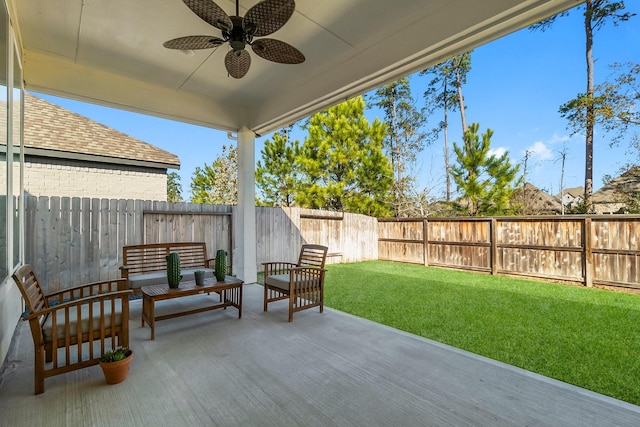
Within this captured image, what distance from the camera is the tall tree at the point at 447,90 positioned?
11.7m

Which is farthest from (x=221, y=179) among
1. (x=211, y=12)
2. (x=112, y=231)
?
(x=211, y=12)

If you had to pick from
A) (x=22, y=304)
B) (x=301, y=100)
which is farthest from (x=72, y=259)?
(x=301, y=100)

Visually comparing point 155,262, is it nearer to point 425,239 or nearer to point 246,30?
point 246,30

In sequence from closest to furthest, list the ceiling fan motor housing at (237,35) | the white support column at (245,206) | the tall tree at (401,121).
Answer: the ceiling fan motor housing at (237,35) < the white support column at (245,206) < the tall tree at (401,121)

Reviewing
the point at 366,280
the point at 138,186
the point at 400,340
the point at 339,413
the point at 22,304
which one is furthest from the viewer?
the point at 138,186

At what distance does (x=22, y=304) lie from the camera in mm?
3510

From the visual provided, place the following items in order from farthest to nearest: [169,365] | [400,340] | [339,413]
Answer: [400,340], [169,365], [339,413]

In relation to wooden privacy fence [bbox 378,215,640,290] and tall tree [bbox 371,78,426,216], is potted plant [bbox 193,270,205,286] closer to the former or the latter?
wooden privacy fence [bbox 378,215,640,290]

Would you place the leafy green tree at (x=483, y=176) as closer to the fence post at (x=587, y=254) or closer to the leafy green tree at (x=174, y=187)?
the fence post at (x=587, y=254)

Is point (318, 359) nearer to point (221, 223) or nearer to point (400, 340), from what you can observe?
point (400, 340)

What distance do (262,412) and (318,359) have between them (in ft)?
2.59

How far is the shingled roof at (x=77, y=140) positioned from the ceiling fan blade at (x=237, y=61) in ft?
20.6

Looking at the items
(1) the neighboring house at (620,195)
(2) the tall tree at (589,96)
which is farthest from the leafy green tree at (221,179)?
(1) the neighboring house at (620,195)

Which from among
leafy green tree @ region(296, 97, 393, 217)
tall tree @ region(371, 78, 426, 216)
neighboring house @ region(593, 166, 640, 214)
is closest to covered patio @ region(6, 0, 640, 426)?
leafy green tree @ region(296, 97, 393, 217)
